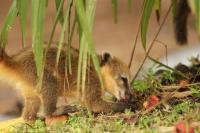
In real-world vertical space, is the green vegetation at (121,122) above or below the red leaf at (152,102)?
below

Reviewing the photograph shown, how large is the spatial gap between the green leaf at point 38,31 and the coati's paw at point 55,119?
93 cm

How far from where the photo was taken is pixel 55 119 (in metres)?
5.06

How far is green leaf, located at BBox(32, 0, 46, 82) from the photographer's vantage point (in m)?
3.96

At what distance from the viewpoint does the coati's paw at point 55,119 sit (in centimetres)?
492

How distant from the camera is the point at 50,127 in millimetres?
4648

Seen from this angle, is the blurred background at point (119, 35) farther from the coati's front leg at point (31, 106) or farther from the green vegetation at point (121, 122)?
the green vegetation at point (121, 122)

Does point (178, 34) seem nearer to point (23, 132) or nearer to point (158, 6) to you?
point (158, 6)

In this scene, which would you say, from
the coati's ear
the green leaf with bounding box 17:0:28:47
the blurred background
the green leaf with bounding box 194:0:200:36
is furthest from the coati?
the blurred background

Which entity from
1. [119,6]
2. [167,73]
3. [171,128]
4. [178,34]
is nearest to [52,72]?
[167,73]

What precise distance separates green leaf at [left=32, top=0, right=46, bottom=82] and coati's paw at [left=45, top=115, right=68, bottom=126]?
928 mm

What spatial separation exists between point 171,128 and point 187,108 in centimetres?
55

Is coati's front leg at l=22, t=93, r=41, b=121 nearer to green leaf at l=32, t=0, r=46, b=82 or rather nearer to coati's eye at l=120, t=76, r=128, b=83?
coati's eye at l=120, t=76, r=128, b=83

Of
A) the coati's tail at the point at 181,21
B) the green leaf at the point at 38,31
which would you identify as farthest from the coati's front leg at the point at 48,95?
the coati's tail at the point at 181,21

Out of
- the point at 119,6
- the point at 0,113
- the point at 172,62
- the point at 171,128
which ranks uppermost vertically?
the point at 119,6
